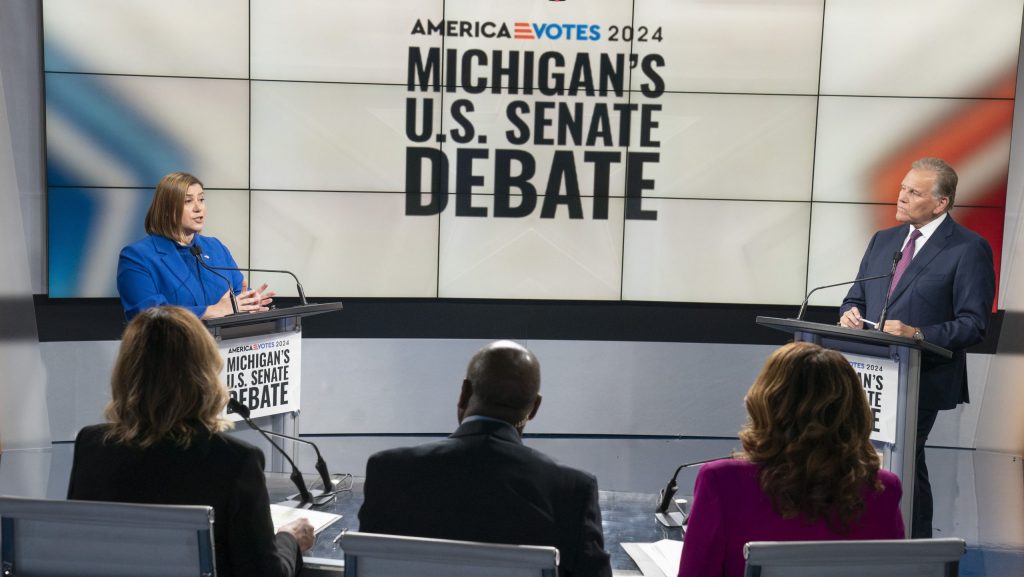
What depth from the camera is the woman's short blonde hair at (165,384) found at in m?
1.97

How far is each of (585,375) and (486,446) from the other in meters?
4.22

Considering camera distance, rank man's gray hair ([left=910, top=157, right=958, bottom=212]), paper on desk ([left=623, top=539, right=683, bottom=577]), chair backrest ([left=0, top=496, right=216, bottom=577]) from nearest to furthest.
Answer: chair backrest ([left=0, top=496, right=216, bottom=577]), paper on desk ([left=623, top=539, right=683, bottom=577]), man's gray hair ([left=910, top=157, right=958, bottom=212])

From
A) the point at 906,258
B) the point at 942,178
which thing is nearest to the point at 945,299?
the point at 906,258

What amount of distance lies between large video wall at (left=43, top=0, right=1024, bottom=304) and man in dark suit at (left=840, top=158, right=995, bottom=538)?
6.67ft

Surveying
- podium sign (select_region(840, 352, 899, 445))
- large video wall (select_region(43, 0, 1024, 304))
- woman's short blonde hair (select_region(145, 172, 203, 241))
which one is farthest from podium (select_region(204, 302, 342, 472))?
large video wall (select_region(43, 0, 1024, 304))

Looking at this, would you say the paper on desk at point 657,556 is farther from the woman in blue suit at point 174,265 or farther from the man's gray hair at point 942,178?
the man's gray hair at point 942,178

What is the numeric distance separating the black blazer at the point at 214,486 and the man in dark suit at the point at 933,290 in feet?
8.30

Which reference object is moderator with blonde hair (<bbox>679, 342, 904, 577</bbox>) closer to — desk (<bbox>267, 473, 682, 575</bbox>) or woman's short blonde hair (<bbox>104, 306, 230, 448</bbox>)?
desk (<bbox>267, 473, 682, 575</bbox>)

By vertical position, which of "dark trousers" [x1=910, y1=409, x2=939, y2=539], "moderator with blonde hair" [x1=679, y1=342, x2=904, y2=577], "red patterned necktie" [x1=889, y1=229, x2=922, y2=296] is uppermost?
"red patterned necktie" [x1=889, y1=229, x2=922, y2=296]

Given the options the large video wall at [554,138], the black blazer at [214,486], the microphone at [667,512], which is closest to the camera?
the black blazer at [214,486]

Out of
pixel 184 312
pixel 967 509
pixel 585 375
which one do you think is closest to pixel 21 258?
pixel 585 375

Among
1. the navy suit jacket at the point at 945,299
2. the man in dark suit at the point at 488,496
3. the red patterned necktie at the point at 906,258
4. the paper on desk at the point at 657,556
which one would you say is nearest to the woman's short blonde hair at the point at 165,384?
the man in dark suit at the point at 488,496

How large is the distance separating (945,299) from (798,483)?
222 cm

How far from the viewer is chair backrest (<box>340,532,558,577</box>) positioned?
164cm
